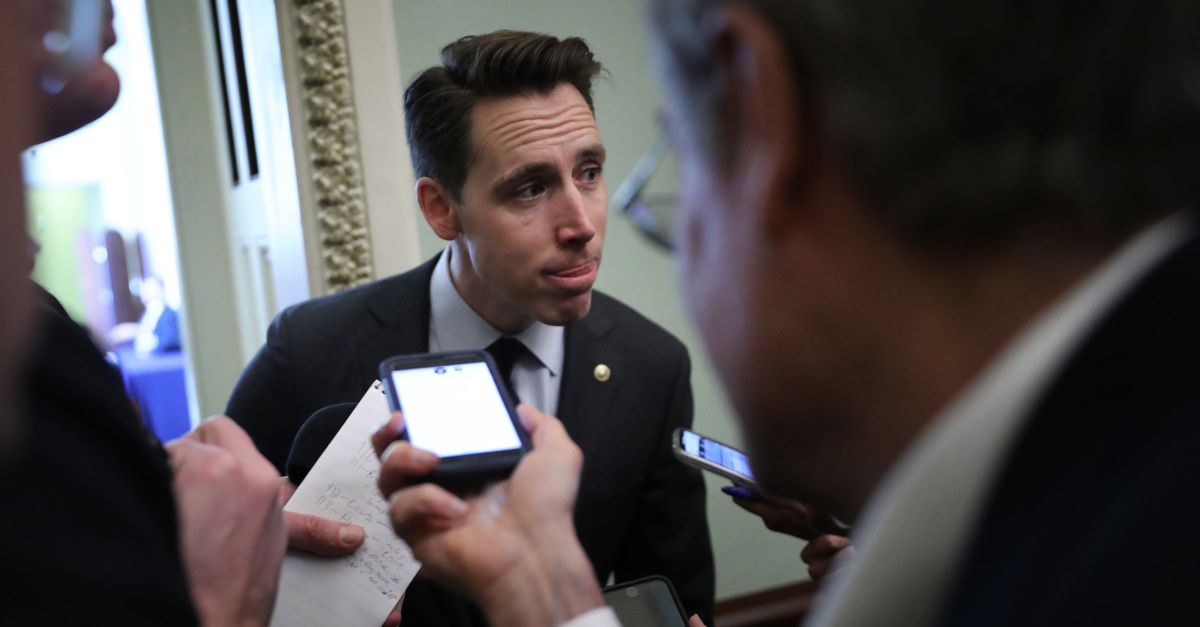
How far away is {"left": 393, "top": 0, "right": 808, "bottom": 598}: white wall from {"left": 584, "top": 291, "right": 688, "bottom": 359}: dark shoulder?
1.09 feet

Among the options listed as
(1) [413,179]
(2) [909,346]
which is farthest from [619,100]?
(2) [909,346]

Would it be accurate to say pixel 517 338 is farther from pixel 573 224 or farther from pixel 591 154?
pixel 591 154

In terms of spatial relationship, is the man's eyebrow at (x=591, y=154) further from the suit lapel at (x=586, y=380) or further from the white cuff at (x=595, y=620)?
the white cuff at (x=595, y=620)

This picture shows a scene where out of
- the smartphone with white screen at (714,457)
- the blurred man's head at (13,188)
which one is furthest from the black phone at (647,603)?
the blurred man's head at (13,188)

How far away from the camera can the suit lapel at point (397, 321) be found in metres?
1.41

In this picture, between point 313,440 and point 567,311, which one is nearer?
point 313,440

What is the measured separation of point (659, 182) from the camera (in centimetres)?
58

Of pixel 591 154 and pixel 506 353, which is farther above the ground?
pixel 591 154

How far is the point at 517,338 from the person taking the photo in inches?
60.3

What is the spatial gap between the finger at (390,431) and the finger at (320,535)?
142 millimetres

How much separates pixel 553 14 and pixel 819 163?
1.74 metres

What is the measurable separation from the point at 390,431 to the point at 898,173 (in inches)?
20.7

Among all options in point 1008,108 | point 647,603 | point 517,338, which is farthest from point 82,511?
point 517,338

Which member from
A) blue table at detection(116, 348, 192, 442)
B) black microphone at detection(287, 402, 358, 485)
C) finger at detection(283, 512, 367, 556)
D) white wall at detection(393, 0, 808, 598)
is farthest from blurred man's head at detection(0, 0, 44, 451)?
blue table at detection(116, 348, 192, 442)
